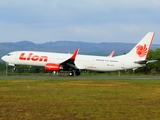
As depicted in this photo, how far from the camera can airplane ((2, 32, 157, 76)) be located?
5741cm

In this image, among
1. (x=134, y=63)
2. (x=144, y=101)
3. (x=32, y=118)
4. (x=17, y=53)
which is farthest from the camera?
(x=17, y=53)

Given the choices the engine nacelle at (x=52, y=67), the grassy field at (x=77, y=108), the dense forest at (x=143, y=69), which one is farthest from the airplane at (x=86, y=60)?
the grassy field at (x=77, y=108)

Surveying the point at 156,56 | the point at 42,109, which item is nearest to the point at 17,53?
the point at 156,56

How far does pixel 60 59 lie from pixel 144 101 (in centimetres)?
3743

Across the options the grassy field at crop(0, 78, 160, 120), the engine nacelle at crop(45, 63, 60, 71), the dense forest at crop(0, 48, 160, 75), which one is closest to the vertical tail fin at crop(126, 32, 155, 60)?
the engine nacelle at crop(45, 63, 60, 71)

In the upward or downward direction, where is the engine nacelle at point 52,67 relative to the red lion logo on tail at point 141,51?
downward

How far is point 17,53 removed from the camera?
202ft

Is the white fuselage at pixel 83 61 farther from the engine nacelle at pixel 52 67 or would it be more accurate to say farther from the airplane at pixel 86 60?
the engine nacelle at pixel 52 67

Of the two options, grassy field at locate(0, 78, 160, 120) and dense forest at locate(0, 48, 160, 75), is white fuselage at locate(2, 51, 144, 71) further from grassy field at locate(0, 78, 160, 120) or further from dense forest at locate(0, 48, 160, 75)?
grassy field at locate(0, 78, 160, 120)

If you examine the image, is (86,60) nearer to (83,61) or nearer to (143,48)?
(83,61)

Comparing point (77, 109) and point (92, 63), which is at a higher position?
point (92, 63)

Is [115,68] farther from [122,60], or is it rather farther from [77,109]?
[77,109]

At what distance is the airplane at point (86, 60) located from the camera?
57.4 meters

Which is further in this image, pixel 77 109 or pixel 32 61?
pixel 32 61
